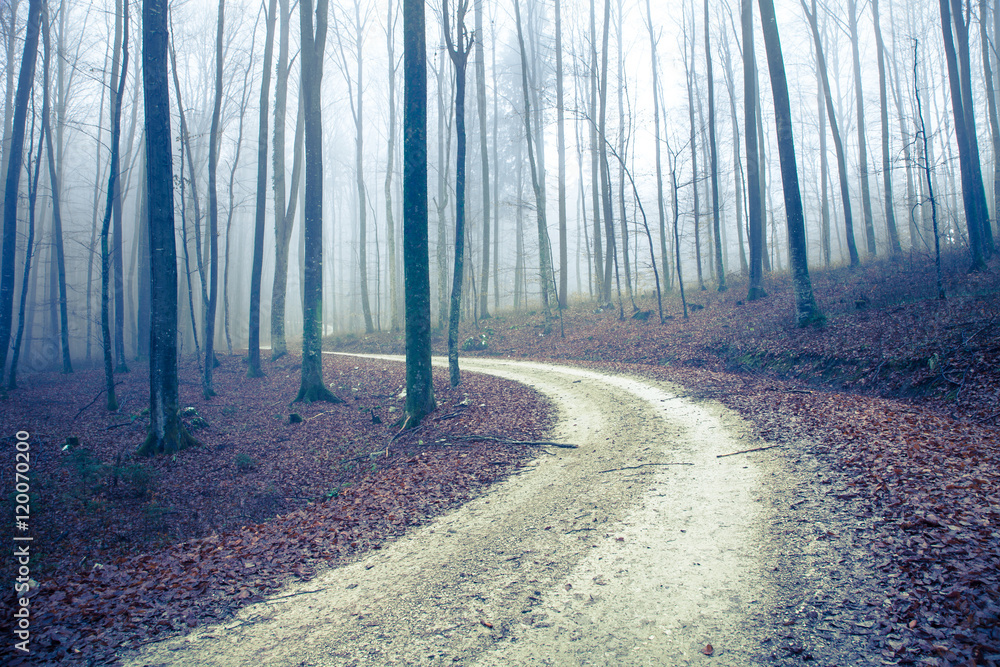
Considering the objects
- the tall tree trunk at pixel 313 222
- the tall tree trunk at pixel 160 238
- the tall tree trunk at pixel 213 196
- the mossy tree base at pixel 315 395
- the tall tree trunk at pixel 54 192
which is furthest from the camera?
the tall tree trunk at pixel 54 192

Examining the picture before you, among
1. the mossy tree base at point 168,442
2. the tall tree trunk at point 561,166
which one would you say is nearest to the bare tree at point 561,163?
the tall tree trunk at point 561,166

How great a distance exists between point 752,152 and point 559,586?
831 inches

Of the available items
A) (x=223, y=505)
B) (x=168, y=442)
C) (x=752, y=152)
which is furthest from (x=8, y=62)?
(x=752, y=152)

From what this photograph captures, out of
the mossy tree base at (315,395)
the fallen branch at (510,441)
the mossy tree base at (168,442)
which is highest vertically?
the mossy tree base at (315,395)

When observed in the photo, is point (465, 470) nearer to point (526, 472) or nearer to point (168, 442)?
point (526, 472)

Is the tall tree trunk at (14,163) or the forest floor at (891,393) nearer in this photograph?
the forest floor at (891,393)

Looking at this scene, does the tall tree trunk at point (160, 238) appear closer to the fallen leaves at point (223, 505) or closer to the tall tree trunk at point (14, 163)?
the fallen leaves at point (223, 505)

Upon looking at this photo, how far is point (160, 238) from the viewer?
8906 millimetres

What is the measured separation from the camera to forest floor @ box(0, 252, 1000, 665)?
3.51 m

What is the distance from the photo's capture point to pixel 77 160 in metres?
55.3

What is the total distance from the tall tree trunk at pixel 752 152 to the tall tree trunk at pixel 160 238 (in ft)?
63.7

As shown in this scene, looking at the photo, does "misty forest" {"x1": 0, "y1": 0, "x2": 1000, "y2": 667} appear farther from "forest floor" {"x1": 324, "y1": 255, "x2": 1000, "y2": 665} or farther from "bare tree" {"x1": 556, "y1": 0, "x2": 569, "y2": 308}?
"bare tree" {"x1": 556, "y1": 0, "x2": 569, "y2": 308}

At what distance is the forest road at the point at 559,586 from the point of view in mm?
3156

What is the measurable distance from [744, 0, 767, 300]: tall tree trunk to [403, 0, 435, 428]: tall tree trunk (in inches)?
587
